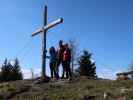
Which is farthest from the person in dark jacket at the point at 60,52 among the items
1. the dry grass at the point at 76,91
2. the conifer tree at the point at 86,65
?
the conifer tree at the point at 86,65

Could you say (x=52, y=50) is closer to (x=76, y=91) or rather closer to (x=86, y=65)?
(x=76, y=91)

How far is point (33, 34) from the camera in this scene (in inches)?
745

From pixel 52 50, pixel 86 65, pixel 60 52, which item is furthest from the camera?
pixel 86 65

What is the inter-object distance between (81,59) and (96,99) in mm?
35916

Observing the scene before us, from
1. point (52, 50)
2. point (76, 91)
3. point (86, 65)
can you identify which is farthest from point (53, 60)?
point (86, 65)

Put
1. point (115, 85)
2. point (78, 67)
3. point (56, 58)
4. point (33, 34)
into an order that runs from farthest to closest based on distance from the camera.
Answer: point (78, 67) < point (33, 34) < point (56, 58) < point (115, 85)

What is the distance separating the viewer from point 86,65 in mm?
47438

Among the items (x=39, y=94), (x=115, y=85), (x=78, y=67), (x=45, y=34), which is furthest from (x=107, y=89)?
(x=78, y=67)

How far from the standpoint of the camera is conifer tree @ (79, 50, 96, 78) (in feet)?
150

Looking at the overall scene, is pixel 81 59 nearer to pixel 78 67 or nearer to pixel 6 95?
pixel 78 67

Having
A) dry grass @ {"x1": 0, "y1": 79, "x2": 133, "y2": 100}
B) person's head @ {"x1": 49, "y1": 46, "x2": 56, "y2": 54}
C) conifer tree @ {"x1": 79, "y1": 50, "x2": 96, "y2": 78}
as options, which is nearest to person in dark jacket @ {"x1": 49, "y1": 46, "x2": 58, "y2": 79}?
person's head @ {"x1": 49, "y1": 46, "x2": 56, "y2": 54}

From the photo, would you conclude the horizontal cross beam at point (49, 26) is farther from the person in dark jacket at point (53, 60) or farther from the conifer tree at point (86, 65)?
the conifer tree at point (86, 65)

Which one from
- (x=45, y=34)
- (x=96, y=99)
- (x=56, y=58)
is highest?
(x=45, y=34)

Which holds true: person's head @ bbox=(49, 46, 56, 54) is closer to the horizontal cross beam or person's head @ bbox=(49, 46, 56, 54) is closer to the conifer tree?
the horizontal cross beam
